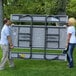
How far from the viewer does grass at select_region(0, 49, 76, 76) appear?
1200 centimetres

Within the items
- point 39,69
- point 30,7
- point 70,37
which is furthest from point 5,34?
point 30,7

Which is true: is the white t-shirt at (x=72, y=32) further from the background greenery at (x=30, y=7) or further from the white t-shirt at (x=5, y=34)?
the background greenery at (x=30, y=7)

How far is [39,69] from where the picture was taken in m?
12.9

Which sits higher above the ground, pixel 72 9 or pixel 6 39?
pixel 6 39

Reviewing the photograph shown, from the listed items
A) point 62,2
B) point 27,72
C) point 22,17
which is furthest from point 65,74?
point 62,2

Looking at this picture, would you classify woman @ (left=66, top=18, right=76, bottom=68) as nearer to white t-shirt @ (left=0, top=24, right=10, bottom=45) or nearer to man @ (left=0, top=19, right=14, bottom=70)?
man @ (left=0, top=19, right=14, bottom=70)

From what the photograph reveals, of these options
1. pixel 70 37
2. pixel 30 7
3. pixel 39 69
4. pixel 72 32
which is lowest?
pixel 30 7

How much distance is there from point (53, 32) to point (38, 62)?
1.70 meters

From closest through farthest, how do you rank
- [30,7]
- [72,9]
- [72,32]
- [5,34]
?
[5,34] < [72,32] < [30,7] < [72,9]

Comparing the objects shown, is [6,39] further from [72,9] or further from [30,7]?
[72,9]

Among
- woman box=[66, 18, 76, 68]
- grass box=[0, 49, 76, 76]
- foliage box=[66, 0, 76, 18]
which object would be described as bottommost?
foliage box=[66, 0, 76, 18]

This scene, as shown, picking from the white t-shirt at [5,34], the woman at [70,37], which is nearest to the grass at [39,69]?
→ the woman at [70,37]

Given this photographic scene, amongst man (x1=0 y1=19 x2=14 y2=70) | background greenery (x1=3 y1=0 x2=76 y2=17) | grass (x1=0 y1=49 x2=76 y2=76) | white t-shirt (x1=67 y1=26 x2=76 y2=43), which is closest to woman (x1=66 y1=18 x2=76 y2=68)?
white t-shirt (x1=67 y1=26 x2=76 y2=43)

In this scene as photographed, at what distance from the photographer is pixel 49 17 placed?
44.9 ft
